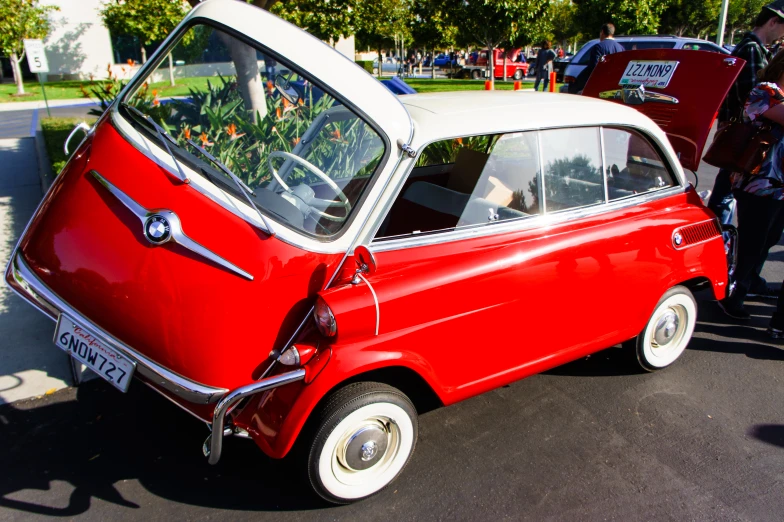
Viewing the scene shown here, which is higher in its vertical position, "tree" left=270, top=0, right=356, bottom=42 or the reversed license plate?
"tree" left=270, top=0, right=356, bottom=42

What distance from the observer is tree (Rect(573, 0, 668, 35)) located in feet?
78.4

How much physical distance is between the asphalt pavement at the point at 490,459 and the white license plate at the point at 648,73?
74.4 inches

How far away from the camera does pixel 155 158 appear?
249 centimetres

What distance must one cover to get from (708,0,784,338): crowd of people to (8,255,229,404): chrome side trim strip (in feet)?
12.9

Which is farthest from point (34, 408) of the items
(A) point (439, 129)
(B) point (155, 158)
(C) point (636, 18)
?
(C) point (636, 18)

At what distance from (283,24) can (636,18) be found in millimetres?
25639

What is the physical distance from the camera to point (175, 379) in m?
2.27

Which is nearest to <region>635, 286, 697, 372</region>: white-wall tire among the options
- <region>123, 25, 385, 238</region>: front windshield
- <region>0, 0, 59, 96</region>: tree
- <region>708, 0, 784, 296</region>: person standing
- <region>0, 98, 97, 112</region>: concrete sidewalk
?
<region>708, 0, 784, 296</region>: person standing

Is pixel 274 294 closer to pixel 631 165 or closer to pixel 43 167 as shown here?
pixel 631 165

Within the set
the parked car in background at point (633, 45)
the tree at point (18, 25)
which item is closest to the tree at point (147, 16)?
the tree at point (18, 25)

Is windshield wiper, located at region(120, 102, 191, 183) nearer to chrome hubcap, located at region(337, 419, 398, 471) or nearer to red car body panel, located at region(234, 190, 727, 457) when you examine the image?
red car body panel, located at region(234, 190, 727, 457)

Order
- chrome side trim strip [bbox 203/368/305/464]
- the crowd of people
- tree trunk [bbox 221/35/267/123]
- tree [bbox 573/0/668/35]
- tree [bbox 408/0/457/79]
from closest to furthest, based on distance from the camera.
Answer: chrome side trim strip [bbox 203/368/305/464] → tree trunk [bbox 221/35/267/123] → the crowd of people → tree [bbox 573/0/668/35] → tree [bbox 408/0/457/79]

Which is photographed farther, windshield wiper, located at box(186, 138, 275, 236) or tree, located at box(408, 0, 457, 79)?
tree, located at box(408, 0, 457, 79)

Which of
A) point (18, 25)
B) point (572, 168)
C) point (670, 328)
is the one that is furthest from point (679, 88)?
point (18, 25)
